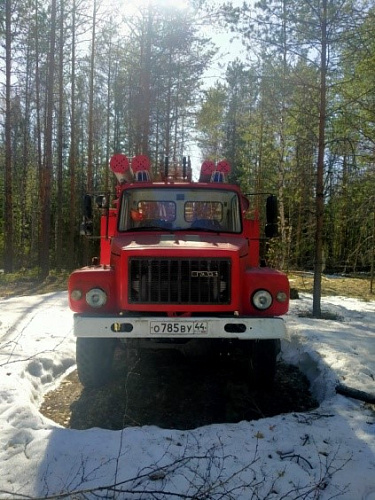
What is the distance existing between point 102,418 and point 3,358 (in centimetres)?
221

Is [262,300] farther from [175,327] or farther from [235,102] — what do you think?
[235,102]

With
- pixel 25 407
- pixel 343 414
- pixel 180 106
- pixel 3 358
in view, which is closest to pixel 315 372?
pixel 343 414

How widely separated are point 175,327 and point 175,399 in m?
0.98

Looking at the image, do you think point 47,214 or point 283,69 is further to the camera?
point 47,214

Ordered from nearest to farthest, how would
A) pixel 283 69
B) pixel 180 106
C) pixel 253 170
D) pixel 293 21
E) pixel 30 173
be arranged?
pixel 293 21 < pixel 283 69 < pixel 180 106 < pixel 253 170 < pixel 30 173

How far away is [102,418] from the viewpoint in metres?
4.46

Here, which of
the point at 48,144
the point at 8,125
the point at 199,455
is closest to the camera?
the point at 199,455

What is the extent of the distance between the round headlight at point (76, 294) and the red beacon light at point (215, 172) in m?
2.70

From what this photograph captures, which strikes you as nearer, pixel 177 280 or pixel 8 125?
pixel 177 280

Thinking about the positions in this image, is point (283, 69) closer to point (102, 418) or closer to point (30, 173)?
point (102, 418)

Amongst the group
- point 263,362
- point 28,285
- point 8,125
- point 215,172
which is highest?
point 8,125

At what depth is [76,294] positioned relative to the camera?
16.0 ft

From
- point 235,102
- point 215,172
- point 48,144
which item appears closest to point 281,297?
point 215,172

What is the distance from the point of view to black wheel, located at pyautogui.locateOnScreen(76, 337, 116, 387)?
506cm
